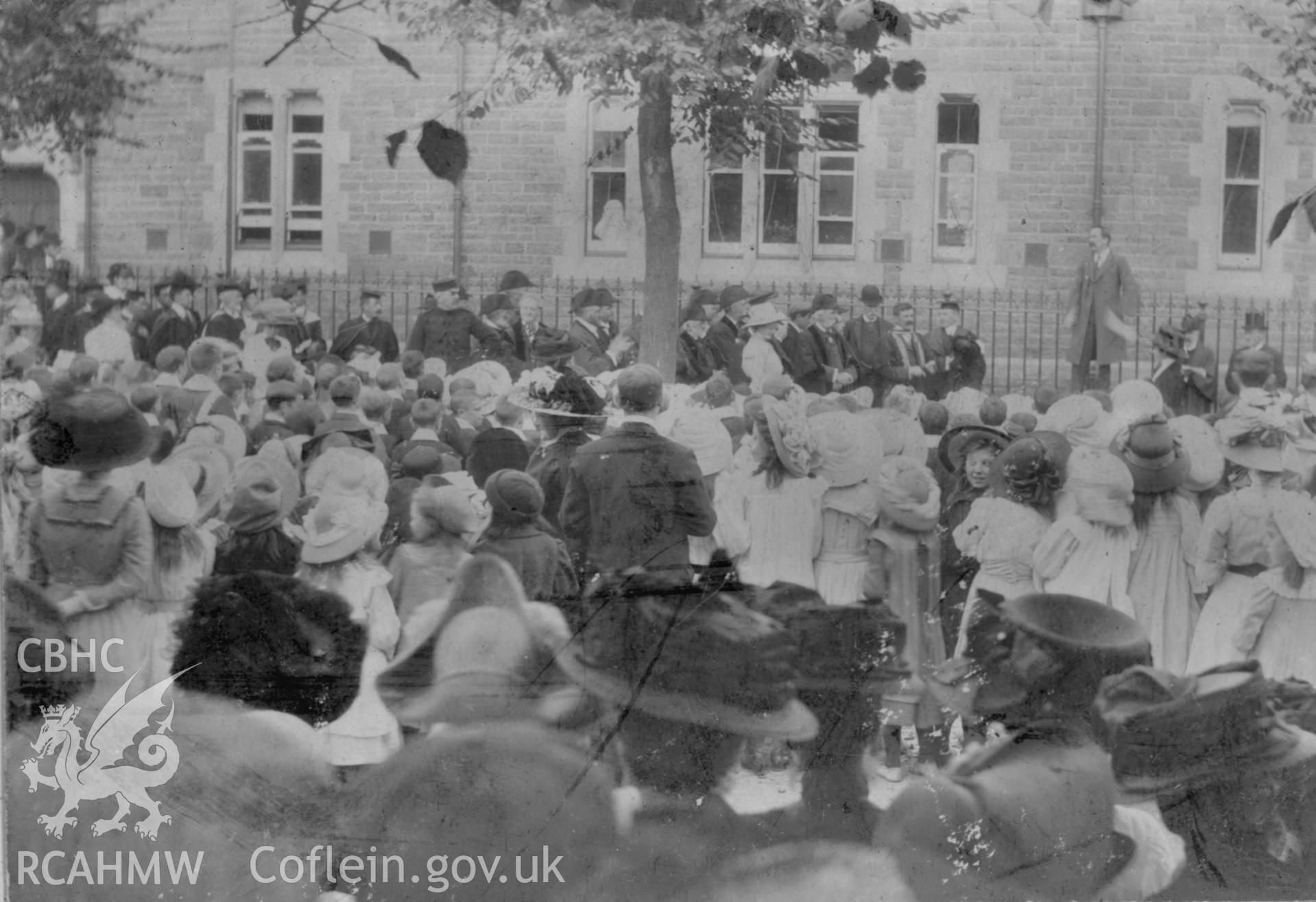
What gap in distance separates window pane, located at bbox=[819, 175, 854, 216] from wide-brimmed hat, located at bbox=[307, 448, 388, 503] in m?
1.52

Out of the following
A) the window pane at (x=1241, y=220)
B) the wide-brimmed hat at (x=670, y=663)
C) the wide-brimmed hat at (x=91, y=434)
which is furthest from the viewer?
the window pane at (x=1241, y=220)

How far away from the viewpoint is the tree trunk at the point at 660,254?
18.6ft

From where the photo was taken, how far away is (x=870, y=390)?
18.6 ft

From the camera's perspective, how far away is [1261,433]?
5.68m

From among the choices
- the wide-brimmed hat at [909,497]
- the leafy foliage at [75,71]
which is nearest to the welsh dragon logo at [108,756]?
→ the leafy foliage at [75,71]

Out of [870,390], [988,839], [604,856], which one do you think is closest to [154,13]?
[870,390]

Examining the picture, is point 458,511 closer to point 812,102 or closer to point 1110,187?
point 812,102

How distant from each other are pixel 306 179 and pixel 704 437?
4.62 ft

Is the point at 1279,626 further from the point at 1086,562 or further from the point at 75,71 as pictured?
the point at 75,71

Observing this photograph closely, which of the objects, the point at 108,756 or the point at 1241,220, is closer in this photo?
the point at 108,756

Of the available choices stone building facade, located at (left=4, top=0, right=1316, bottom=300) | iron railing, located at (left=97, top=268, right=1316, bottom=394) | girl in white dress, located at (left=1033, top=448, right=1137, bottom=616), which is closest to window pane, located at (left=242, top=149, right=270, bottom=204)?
stone building facade, located at (left=4, top=0, right=1316, bottom=300)

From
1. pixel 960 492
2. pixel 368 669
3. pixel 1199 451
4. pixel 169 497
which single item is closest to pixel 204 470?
pixel 169 497

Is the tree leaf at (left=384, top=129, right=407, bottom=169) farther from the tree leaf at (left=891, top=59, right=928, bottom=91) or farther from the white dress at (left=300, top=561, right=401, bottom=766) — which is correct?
the tree leaf at (left=891, top=59, right=928, bottom=91)

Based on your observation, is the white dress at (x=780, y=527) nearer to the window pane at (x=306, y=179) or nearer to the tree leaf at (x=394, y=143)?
the tree leaf at (x=394, y=143)
